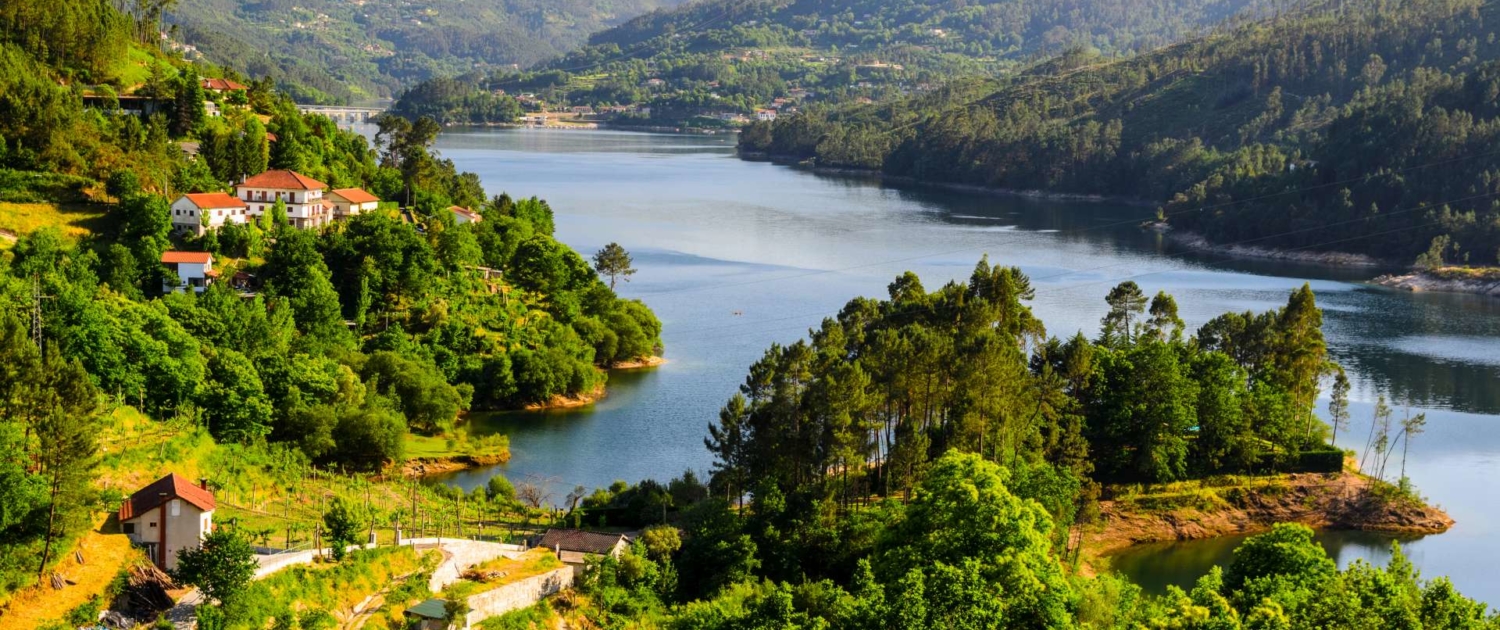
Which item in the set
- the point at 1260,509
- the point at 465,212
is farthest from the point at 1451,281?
the point at 465,212

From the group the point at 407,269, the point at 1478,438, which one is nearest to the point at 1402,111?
the point at 1478,438

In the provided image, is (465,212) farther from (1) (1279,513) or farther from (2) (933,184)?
(2) (933,184)

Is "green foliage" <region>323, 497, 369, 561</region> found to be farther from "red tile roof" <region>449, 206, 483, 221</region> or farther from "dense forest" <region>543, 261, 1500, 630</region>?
"red tile roof" <region>449, 206, 483, 221</region>

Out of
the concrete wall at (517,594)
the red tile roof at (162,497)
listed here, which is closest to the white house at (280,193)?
the red tile roof at (162,497)

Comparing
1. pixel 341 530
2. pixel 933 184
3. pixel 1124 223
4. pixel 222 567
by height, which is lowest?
pixel 341 530

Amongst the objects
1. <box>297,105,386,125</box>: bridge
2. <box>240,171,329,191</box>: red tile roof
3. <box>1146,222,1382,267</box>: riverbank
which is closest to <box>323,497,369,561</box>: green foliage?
<box>240,171,329,191</box>: red tile roof

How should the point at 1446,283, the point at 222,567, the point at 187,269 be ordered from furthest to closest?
the point at 1446,283 → the point at 187,269 → the point at 222,567

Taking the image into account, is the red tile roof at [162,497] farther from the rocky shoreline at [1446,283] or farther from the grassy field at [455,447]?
the rocky shoreline at [1446,283]

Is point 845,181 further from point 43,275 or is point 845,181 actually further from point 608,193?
point 43,275
